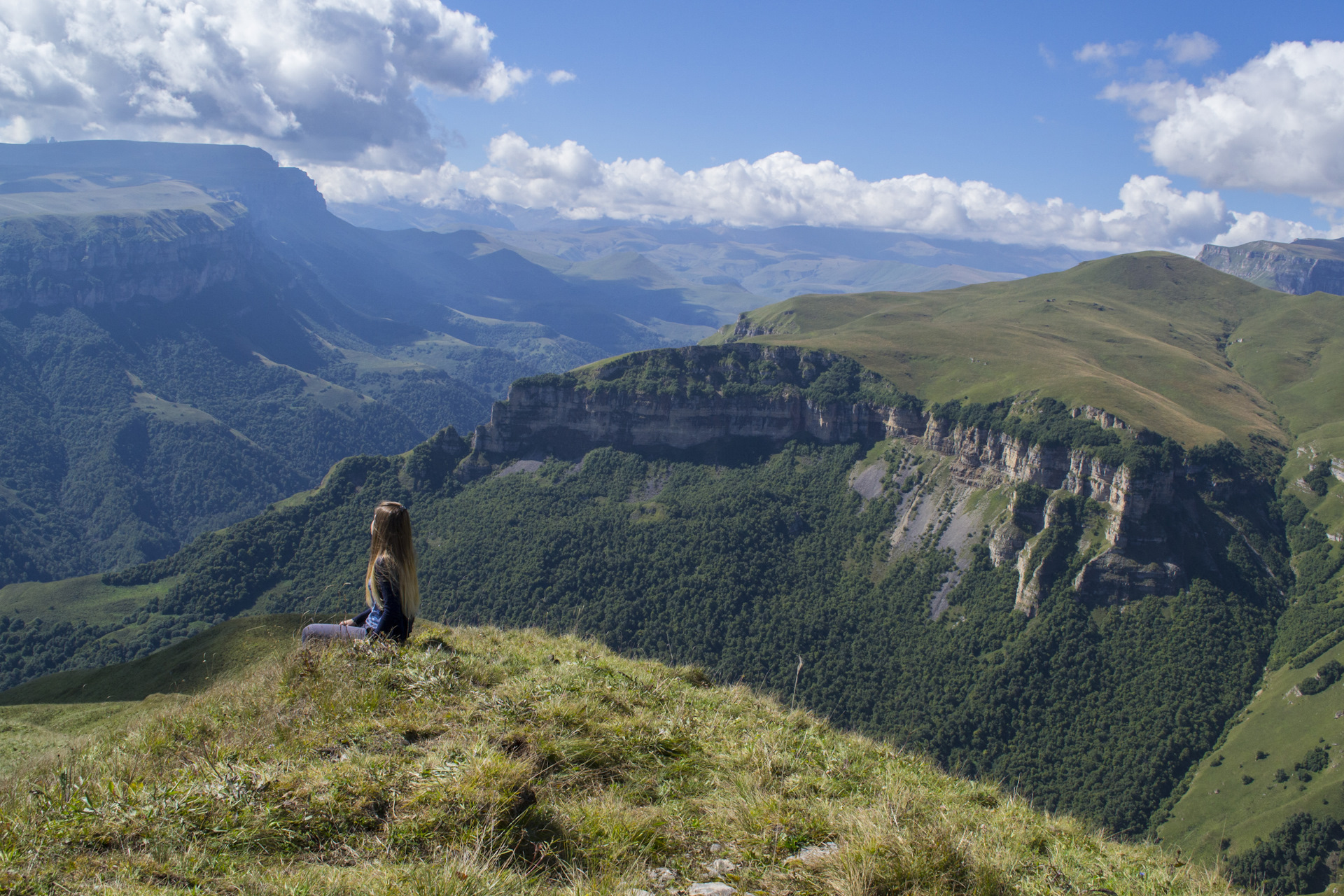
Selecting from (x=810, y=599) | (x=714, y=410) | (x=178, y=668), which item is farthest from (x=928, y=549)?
(x=178, y=668)

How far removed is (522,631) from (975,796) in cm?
1047

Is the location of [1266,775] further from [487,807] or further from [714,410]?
[714,410]

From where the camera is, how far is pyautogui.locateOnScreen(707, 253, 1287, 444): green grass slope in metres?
102

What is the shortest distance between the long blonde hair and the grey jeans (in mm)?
450

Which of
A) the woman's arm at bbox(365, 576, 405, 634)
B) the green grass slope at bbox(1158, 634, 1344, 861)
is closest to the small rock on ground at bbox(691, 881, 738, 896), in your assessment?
the woman's arm at bbox(365, 576, 405, 634)

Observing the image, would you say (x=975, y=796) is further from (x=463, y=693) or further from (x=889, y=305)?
(x=889, y=305)

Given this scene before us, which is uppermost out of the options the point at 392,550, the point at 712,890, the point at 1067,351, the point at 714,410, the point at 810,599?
the point at 1067,351

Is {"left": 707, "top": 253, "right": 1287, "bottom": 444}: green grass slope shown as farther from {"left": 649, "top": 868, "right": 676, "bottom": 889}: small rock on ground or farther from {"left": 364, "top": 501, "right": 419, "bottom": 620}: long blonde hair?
{"left": 649, "top": 868, "right": 676, "bottom": 889}: small rock on ground

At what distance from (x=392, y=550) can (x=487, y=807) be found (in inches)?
215

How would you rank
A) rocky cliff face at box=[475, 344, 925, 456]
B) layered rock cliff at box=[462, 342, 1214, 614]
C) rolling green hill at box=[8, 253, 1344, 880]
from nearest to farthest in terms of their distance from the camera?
rolling green hill at box=[8, 253, 1344, 880] → layered rock cliff at box=[462, 342, 1214, 614] → rocky cliff face at box=[475, 344, 925, 456]

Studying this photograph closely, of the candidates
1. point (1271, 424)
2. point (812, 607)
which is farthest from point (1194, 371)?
point (812, 607)

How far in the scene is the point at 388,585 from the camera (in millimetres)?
10508

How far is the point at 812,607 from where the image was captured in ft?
285

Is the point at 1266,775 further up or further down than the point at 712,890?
further down
